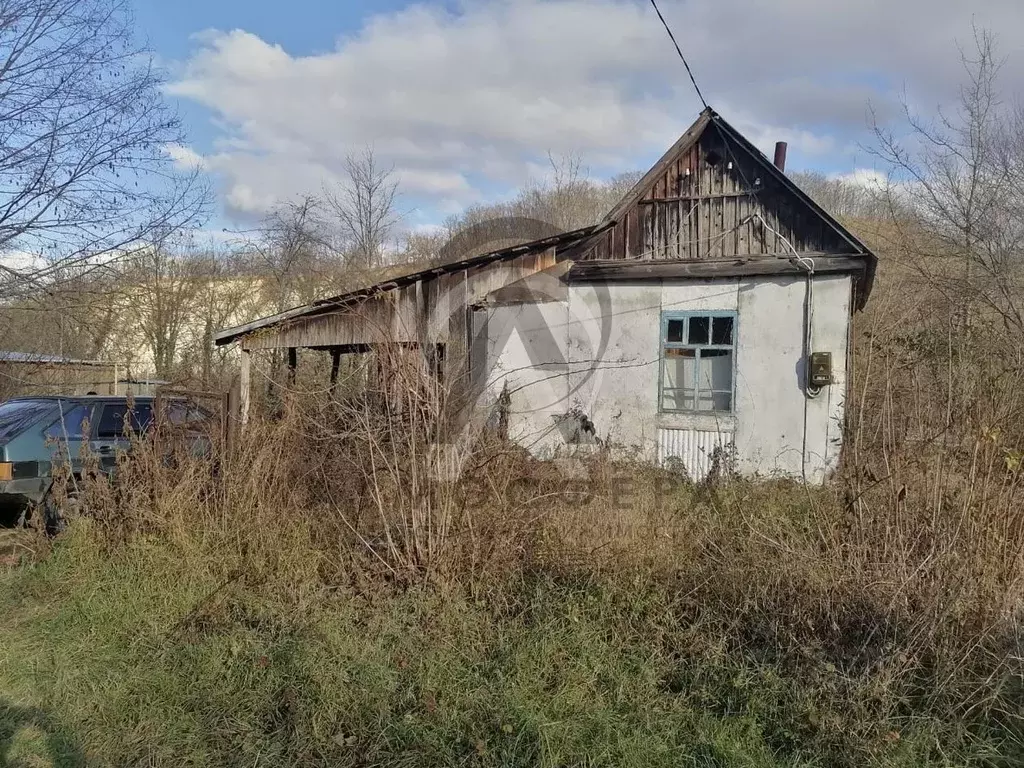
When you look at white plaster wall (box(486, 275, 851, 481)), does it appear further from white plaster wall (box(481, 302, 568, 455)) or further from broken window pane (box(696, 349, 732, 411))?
broken window pane (box(696, 349, 732, 411))

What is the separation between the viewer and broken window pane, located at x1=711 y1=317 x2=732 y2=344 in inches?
394

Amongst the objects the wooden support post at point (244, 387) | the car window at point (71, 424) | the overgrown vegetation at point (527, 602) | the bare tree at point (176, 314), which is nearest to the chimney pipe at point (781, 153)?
the overgrown vegetation at point (527, 602)

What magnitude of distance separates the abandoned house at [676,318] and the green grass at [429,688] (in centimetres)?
485

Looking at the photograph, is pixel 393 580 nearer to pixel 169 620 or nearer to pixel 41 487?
pixel 169 620

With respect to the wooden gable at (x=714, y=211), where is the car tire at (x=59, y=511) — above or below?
below

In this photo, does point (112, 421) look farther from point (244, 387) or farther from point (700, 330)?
point (700, 330)

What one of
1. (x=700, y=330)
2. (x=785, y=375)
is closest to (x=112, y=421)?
(x=700, y=330)

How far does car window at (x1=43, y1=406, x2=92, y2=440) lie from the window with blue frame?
314 inches

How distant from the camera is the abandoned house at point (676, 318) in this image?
9453 millimetres

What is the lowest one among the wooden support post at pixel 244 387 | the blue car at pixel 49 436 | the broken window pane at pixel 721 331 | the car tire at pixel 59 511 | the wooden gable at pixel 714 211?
the car tire at pixel 59 511

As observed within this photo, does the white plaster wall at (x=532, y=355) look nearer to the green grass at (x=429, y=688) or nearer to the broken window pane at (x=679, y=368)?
the broken window pane at (x=679, y=368)

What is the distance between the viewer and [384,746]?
3422mm

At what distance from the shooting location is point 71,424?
26.8 ft

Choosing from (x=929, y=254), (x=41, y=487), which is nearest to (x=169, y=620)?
(x=41, y=487)
